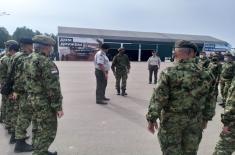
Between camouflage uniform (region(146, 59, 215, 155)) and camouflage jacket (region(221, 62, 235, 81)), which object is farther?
camouflage jacket (region(221, 62, 235, 81))

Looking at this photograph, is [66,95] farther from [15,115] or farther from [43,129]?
[43,129]

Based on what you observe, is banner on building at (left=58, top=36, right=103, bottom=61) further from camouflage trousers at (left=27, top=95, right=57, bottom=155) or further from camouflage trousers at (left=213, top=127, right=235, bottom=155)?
camouflage trousers at (left=213, top=127, right=235, bottom=155)

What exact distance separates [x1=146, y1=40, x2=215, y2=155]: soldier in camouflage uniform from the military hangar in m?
40.0

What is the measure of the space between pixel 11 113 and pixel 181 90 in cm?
372

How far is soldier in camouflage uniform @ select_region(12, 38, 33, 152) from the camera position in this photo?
5219 mm

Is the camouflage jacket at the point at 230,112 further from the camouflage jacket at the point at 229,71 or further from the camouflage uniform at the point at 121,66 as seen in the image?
A: the camouflage uniform at the point at 121,66

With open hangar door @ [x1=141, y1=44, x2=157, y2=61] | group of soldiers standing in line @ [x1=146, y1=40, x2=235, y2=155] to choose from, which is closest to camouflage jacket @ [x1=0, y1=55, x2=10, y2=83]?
group of soldiers standing in line @ [x1=146, y1=40, x2=235, y2=155]

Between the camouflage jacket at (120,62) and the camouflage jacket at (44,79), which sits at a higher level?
the camouflage jacket at (44,79)

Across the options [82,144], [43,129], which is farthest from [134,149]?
[43,129]

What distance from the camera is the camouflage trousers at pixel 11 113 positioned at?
19.3 ft

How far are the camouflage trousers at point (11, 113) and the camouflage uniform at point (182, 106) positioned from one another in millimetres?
3169

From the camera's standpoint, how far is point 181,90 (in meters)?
3.63

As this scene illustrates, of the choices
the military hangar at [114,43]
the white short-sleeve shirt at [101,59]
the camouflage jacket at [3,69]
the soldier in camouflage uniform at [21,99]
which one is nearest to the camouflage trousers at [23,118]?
the soldier in camouflage uniform at [21,99]

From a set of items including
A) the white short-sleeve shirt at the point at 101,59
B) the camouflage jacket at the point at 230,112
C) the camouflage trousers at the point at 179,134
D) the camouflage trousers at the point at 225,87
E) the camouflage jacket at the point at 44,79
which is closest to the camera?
the camouflage trousers at the point at 179,134
